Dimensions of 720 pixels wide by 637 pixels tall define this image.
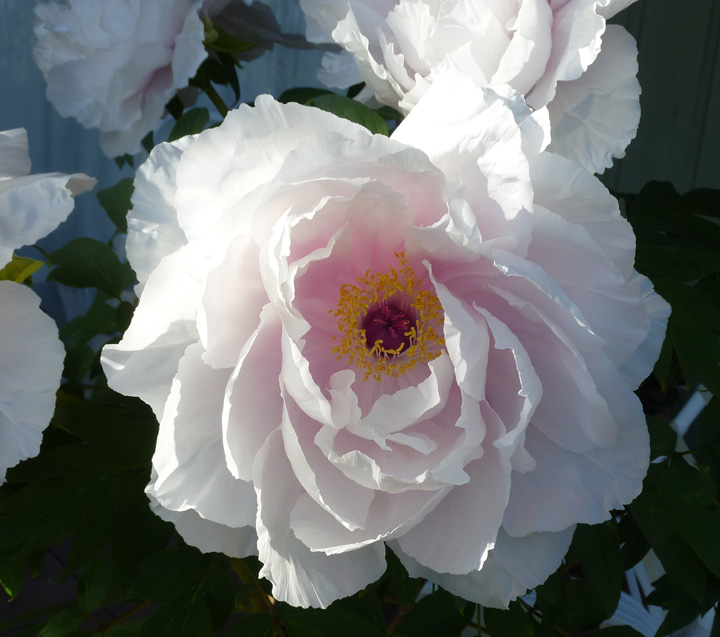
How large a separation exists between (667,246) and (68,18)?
532 mm

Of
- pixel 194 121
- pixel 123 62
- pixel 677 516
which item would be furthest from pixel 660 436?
pixel 123 62

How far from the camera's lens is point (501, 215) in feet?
1.14

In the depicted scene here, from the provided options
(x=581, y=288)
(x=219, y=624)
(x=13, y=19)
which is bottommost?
(x=13, y=19)

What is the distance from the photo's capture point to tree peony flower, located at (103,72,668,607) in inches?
13.3

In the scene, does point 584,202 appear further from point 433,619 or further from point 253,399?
point 433,619

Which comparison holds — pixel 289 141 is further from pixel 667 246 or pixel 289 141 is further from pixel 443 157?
pixel 667 246

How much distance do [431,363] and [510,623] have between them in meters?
0.23

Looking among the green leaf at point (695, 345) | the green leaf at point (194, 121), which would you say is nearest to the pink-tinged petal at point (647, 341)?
the green leaf at point (695, 345)

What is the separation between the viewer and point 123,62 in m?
0.62

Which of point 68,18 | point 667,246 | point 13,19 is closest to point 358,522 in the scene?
point 667,246

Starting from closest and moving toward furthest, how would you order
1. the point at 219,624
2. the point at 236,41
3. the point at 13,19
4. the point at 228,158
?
the point at 228,158
the point at 219,624
the point at 236,41
the point at 13,19

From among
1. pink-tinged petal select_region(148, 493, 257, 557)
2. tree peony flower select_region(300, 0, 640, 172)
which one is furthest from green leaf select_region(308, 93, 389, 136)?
pink-tinged petal select_region(148, 493, 257, 557)

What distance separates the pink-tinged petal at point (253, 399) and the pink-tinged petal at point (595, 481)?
13cm

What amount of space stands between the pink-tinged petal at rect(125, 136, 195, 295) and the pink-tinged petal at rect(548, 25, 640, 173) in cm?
21
